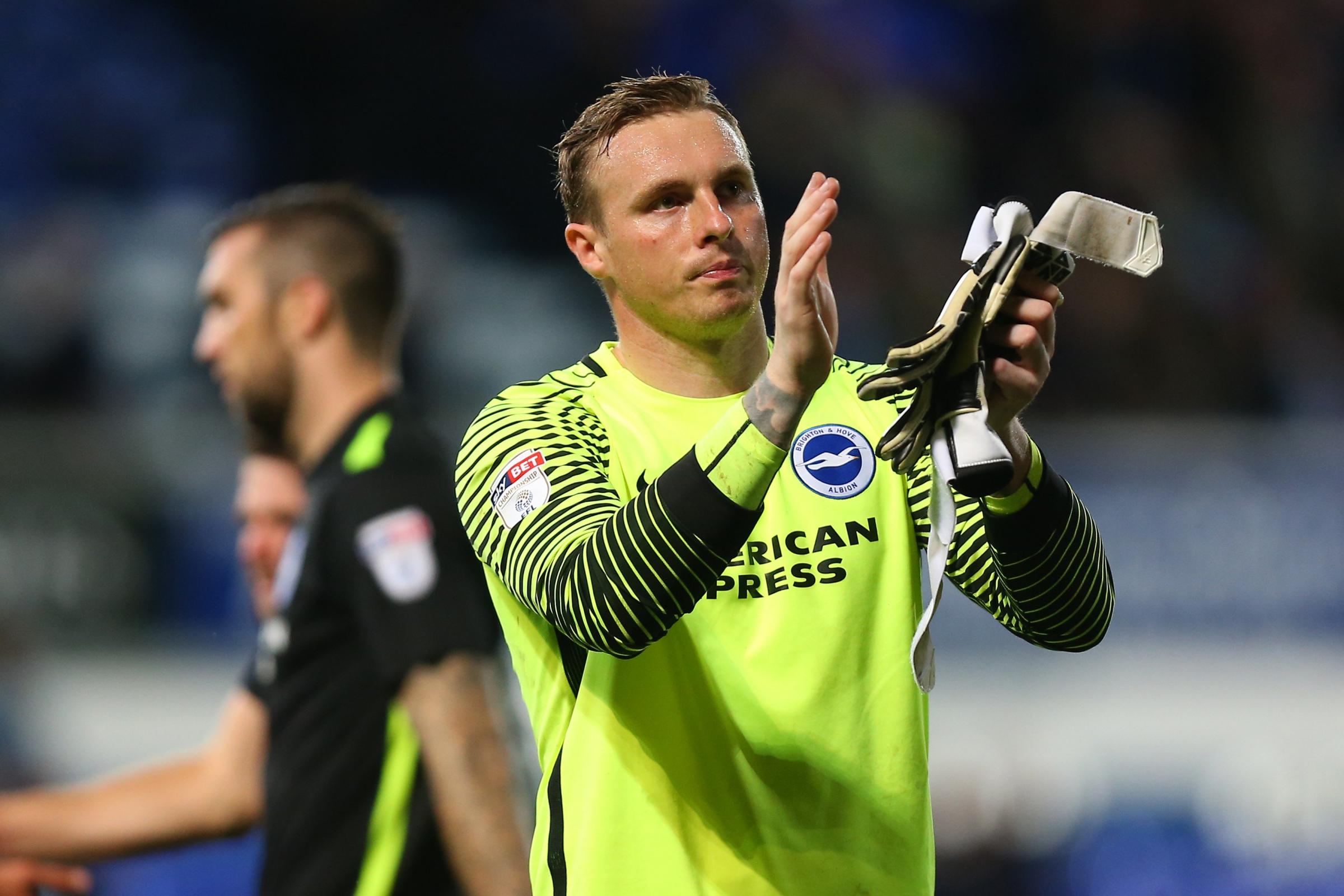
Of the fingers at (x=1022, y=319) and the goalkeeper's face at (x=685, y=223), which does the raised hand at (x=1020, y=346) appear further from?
the goalkeeper's face at (x=685, y=223)

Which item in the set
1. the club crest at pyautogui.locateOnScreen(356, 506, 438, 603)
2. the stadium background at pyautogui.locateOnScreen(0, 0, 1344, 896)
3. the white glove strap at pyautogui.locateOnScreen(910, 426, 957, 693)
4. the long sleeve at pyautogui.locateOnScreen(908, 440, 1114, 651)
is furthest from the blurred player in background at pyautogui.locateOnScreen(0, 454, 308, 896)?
the white glove strap at pyautogui.locateOnScreen(910, 426, 957, 693)

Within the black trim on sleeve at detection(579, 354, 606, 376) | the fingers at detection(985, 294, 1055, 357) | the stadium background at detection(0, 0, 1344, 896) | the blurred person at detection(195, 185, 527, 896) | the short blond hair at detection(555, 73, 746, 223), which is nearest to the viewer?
the fingers at detection(985, 294, 1055, 357)

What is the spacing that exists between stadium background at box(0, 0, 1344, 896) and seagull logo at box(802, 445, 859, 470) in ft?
13.6

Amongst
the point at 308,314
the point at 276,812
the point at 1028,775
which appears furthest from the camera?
the point at 1028,775

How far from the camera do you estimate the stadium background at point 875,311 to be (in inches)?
250

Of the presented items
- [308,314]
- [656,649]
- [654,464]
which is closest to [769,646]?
[656,649]

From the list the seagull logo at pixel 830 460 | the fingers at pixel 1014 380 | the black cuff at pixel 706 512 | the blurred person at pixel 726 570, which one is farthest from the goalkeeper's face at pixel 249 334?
the fingers at pixel 1014 380

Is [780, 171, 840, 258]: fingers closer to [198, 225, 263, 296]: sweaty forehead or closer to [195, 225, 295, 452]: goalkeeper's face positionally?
[195, 225, 295, 452]: goalkeeper's face

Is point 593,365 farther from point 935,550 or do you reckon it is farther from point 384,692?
point 384,692

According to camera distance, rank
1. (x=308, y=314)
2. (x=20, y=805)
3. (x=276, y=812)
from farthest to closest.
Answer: (x=20, y=805)
(x=308, y=314)
(x=276, y=812)

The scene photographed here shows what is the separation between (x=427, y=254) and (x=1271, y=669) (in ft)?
13.8

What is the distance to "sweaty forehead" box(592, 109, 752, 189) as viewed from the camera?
269 cm

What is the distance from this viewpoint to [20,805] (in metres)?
5.47

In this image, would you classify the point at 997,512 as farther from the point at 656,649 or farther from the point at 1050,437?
the point at 1050,437
